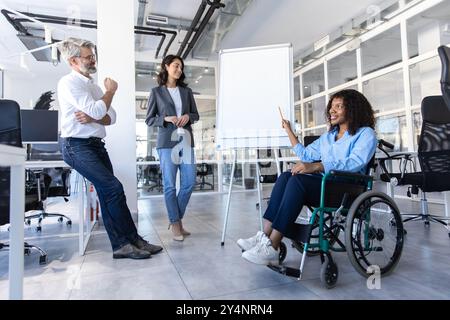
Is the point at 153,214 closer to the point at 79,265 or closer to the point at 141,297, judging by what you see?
the point at 79,265

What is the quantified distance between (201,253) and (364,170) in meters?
1.19

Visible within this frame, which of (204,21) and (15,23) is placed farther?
(15,23)

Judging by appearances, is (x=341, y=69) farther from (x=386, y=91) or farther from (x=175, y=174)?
(x=175, y=174)

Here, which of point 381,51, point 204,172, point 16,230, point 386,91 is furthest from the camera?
point 204,172

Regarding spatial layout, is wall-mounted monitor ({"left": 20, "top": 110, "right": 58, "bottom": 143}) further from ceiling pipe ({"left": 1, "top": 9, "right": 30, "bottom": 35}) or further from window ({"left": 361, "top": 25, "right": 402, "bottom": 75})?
window ({"left": 361, "top": 25, "right": 402, "bottom": 75})

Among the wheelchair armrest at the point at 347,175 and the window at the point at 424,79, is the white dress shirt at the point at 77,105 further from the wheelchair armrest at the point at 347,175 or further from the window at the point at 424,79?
the window at the point at 424,79

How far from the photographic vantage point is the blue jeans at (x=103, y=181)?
1925 mm

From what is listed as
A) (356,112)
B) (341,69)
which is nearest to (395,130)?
(341,69)

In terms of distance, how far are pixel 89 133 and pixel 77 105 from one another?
0.65 ft

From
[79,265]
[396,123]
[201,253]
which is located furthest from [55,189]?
[396,123]

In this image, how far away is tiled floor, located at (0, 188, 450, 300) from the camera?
4.66ft

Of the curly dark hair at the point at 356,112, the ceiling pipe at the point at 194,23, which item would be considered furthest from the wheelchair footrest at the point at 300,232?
the ceiling pipe at the point at 194,23

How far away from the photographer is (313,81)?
7.19 m

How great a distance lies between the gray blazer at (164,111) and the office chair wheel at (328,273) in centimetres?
150
